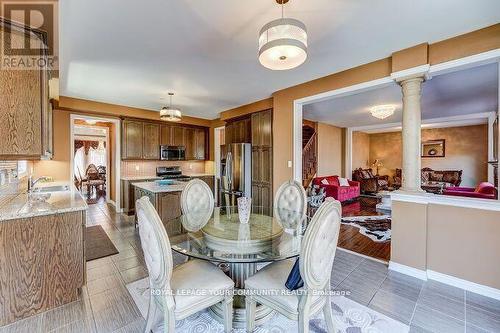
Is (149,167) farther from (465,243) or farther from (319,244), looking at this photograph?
(465,243)

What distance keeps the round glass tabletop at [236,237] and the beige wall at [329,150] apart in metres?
5.43

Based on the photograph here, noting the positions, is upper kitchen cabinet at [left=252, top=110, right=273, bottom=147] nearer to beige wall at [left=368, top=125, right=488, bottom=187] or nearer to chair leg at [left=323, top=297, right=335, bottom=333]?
chair leg at [left=323, top=297, right=335, bottom=333]

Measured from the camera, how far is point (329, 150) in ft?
25.9

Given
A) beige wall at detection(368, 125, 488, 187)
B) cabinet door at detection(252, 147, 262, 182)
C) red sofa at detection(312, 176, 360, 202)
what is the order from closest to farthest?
cabinet door at detection(252, 147, 262, 182) → red sofa at detection(312, 176, 360, 202) → beige wall at detection(368, 125, 488, 187)

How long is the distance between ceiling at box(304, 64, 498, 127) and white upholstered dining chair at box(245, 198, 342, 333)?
3122mm

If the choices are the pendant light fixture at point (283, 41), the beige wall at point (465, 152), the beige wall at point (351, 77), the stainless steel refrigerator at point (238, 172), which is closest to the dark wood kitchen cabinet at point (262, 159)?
the stainless steel refrigerator at point (238, 172)

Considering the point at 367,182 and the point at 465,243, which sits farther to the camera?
the point at 367,182

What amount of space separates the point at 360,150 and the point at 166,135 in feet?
25.1

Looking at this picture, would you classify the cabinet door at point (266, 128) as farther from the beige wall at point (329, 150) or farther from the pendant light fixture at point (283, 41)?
Result: the beige wall at point (329, 150)

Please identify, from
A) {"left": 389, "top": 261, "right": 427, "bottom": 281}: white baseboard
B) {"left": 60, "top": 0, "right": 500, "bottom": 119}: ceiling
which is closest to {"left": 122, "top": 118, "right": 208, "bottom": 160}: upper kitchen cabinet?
{"left": 60, "top": 0, "right": 500, "bottom": 119}: ceiling

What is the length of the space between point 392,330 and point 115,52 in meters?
3.96

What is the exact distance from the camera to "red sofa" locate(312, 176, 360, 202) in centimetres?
653

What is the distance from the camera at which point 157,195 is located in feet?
12.0

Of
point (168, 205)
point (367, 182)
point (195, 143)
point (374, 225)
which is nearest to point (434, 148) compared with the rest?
point (367, 182)
